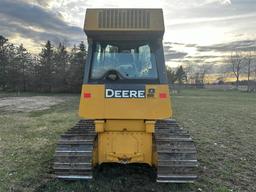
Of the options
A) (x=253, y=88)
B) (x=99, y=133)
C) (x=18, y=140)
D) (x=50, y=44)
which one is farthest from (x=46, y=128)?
(x=253, y=88)

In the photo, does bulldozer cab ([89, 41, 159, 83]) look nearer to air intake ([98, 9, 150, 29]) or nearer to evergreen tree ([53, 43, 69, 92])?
air intake ([98, 9, 150, 29])

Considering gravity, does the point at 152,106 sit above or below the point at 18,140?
above

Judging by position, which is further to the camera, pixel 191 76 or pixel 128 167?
pixel 191 76

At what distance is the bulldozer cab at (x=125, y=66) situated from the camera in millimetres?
6355

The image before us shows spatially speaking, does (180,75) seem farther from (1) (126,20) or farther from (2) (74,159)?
(2) (74,159)

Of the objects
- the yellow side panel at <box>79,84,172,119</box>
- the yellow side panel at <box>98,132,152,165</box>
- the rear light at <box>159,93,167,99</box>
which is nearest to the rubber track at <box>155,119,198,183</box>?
the yellow side panel at <box>98,132,152,165</box>

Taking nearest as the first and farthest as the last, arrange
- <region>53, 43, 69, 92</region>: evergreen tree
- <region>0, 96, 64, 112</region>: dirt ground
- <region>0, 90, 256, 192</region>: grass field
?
<region>0, 90, 256, 192</region>: grass field
<region>0, 96, 64, 112</region>: dirt ground
<region>53, 43, 69, 92</region>: evergreen tree

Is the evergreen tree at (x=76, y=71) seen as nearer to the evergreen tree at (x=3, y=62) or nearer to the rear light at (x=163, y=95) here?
the evergreen tree at (x=3, y=62)

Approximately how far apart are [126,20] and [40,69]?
56.0 m

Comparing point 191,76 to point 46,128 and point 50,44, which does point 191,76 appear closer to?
point 50,44

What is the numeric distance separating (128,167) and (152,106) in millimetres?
2181

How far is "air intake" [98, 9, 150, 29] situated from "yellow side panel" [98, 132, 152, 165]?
1.93 m

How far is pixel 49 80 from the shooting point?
5900 centimetres

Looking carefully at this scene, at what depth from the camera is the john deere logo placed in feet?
21.1
